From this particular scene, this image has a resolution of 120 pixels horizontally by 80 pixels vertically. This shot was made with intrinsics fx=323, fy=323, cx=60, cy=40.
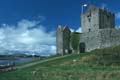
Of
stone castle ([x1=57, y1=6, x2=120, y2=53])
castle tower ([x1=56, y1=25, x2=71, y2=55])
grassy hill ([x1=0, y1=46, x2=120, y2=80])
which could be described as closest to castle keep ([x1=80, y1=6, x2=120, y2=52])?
stone castle ([x1=57, y1=6, x2=120, y2=53])

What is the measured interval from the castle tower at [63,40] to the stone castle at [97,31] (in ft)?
2.20

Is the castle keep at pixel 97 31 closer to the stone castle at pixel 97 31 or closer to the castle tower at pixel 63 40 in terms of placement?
the stone castle at pixel 97 31

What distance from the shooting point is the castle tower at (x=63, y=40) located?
9019cm

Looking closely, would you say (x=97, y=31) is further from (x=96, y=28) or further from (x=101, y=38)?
(x=96, y=28)

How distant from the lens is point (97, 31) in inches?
2995

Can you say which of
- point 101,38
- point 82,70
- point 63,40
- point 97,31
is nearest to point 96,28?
point 63,40

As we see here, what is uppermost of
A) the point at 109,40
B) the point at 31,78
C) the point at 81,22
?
the point at 81,22

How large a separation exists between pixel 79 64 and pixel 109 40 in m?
18.9

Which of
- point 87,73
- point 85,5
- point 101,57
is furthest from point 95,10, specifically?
point 87,73

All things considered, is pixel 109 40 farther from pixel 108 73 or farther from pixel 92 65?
pixel 108 73

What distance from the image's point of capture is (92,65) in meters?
55.0

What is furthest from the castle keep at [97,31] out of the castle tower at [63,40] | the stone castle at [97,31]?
the castle tower at [63,40]

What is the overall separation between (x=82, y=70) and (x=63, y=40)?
4227cm

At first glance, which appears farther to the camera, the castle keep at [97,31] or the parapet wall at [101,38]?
the castle keep at [97,31]
